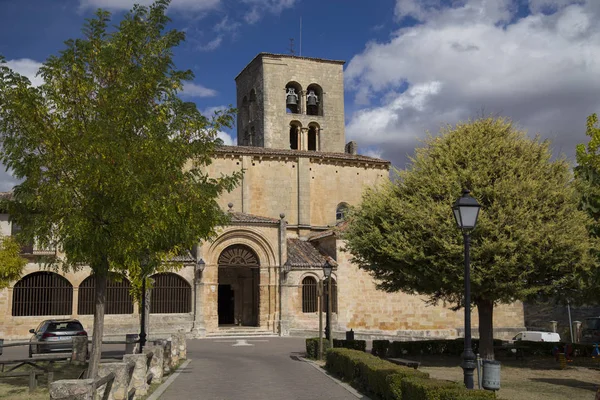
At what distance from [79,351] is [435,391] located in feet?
44.6

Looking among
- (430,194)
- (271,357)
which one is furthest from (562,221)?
(271,357)

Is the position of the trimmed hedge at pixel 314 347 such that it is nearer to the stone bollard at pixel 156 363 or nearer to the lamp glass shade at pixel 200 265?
the stone bollard at pixel 156 363

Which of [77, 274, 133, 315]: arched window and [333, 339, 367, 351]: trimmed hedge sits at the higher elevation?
[77, 274, 133, 315]: arched window

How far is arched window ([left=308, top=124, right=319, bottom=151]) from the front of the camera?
47844 mm

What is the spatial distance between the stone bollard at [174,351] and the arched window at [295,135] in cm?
2893

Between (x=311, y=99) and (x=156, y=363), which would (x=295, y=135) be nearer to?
(x=311, y=99)

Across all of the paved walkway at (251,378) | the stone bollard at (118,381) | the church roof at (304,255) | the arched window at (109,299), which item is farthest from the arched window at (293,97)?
Result: the stone bollard at (118,381)

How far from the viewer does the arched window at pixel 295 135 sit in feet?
155

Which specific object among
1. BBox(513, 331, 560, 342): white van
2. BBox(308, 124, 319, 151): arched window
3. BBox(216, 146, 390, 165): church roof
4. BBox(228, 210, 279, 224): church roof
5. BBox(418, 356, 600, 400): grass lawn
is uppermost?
BBox(308, 124, 319, 151): arched window

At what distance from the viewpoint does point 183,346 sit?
21.1 m

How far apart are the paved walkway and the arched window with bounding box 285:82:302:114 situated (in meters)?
25.3

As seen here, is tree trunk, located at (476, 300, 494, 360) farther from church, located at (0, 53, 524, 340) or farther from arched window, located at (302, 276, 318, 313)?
arched window, located at (302, 276, 318, 313)

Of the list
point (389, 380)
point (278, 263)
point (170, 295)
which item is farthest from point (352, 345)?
point (170, 295)

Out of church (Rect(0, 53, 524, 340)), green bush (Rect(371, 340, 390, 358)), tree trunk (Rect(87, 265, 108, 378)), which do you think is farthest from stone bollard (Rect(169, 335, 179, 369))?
church (Rect(0, 53, 524, 340))
